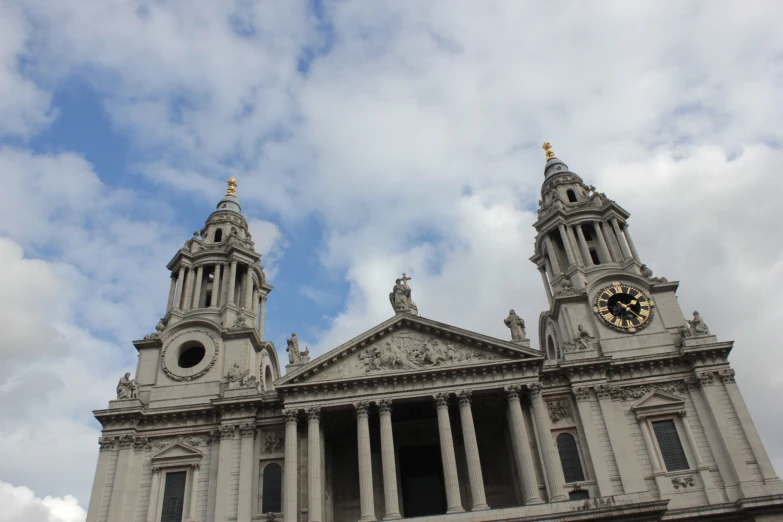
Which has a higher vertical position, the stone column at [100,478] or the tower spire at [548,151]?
the tower spire at [548,151]

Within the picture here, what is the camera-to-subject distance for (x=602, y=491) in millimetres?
33250

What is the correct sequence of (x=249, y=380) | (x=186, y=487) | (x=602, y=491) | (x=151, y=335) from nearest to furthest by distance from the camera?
(x=602, y=491), (x=186, y=487), (x=249, y=380), (x=151, y=335)

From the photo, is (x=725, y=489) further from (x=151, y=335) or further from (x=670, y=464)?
(x=151, y=335)

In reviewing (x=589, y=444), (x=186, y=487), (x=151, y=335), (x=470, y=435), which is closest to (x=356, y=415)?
(x=470, y=435)

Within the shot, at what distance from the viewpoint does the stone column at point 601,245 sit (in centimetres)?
4525

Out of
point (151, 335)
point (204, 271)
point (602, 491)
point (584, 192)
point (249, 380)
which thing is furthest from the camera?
point (584, 192)

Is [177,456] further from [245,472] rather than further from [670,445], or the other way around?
[670,445]

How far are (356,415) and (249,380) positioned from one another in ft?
22.6

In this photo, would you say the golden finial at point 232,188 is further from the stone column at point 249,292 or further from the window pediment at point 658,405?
the window pediment at point 658,405

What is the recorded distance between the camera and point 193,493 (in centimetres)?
3562

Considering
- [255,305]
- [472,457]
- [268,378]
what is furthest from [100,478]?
[472,457]

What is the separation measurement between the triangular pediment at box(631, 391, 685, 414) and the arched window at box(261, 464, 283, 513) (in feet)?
64.1

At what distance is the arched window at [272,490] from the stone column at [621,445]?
17558 millimetres

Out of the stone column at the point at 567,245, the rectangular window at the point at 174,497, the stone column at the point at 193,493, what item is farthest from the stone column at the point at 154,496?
the stone column at the point at 567,245
